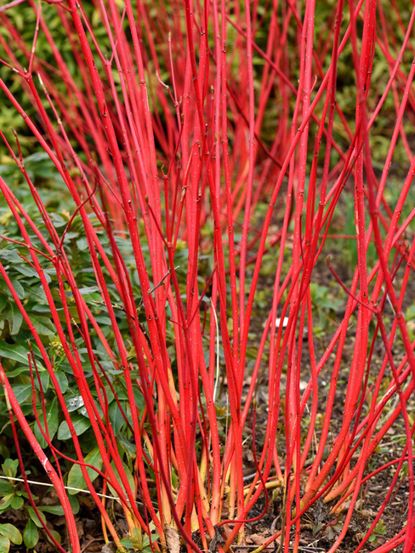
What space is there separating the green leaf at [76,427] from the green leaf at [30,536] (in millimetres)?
220

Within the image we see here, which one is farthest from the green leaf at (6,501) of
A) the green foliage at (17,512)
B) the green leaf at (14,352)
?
the green leaf at (14,352)

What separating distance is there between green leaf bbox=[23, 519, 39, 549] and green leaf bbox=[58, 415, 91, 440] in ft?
0.72

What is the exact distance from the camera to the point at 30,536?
174 centimetres

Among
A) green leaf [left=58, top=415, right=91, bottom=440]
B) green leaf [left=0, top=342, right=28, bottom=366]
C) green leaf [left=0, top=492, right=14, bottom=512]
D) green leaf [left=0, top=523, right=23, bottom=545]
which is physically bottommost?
green leaf [left=0, top=523, right=23, bottom=545]

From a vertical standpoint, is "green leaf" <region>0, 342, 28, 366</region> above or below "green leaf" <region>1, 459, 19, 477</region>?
above

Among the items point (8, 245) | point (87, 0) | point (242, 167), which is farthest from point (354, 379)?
point (87, 0)

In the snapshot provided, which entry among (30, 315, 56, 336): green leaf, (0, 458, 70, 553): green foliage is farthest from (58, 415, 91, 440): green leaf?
(30, 315, 56, 336): green leaf

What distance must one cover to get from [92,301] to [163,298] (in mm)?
359

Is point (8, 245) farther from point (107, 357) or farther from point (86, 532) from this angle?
point (86, 532)

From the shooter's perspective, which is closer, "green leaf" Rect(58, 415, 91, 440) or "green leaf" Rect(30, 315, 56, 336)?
"green leaf" Rect(58, 415, 91, 440)

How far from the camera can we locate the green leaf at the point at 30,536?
1.73 m

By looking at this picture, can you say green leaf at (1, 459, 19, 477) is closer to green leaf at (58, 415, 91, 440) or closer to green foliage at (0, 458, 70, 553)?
green foliage at (0, 458, 70, 553)

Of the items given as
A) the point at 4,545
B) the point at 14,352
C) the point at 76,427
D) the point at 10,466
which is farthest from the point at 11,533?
the point at 14,352

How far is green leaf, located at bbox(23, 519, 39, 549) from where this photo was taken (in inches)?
68.2
